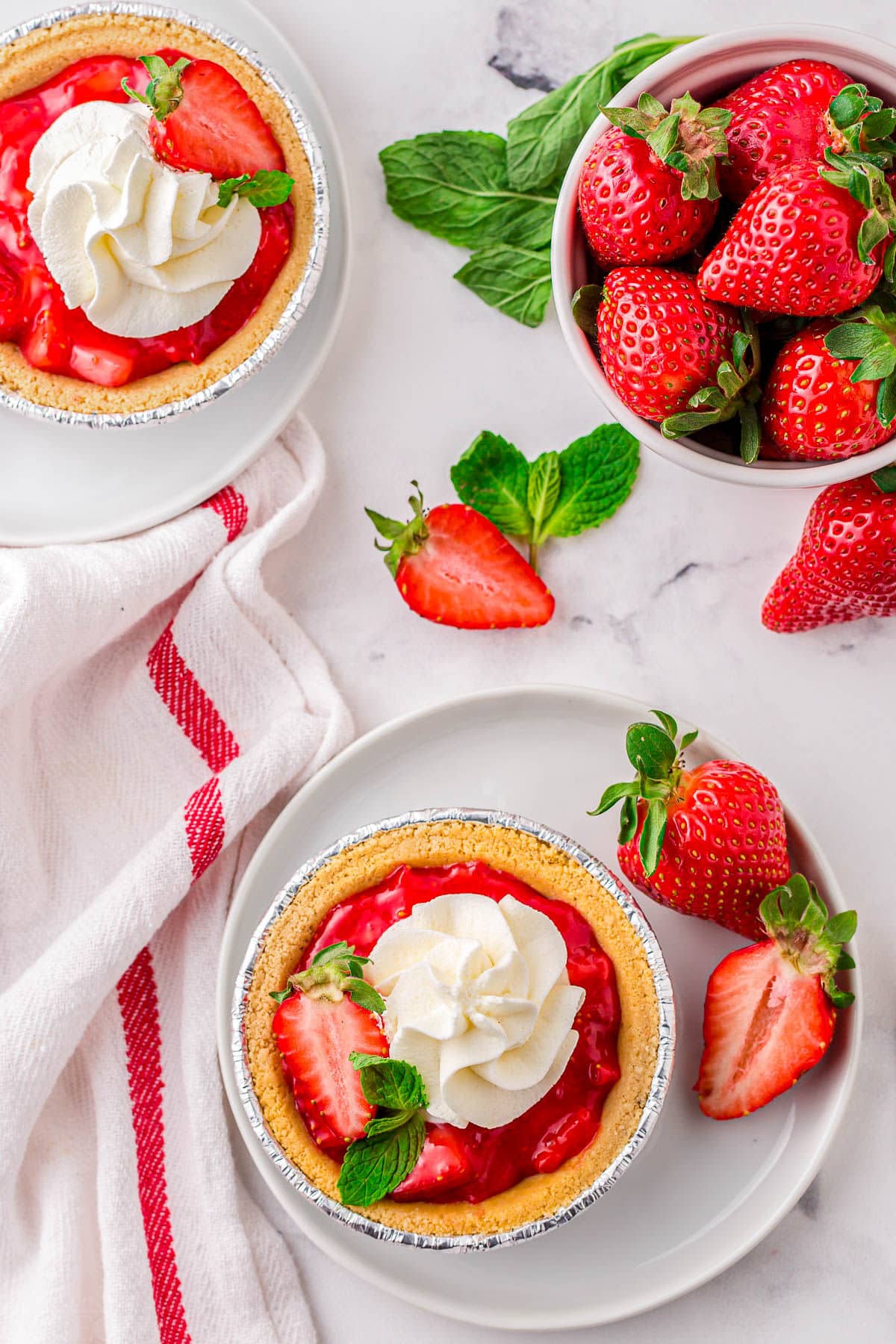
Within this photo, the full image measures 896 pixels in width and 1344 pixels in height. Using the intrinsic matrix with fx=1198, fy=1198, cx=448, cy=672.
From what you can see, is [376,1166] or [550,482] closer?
[376,1166]

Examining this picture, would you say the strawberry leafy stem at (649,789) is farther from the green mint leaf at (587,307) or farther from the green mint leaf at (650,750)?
the green mint leaf at (587,307)

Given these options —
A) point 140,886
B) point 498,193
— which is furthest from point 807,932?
point 498,193

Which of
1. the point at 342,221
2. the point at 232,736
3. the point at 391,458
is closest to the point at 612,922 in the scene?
the point at 232,736

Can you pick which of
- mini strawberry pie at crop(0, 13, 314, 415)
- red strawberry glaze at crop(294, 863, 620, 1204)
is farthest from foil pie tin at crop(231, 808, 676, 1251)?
mini strawberry pie at crop(0, 13, 314, 415)

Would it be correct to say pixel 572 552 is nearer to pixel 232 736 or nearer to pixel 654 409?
pixel 654 409

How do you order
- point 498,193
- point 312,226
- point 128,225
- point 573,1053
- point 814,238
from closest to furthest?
point 814,238, point 573,1053, point 128,225, point 312,226, point 498,193

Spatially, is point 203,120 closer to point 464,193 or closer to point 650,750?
point 464,193
